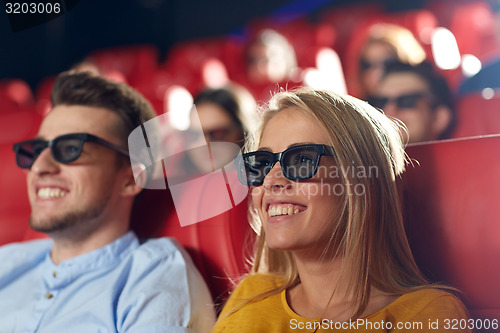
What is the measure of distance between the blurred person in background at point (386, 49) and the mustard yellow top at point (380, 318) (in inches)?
29.5

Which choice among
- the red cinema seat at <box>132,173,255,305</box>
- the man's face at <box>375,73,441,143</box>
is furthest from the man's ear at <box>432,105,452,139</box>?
the red cinema seat at <box>132,173,255,305</box>

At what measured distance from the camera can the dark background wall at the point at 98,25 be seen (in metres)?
0.89

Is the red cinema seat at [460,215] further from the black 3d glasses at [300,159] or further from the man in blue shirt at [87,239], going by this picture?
the man in blue shirt at [87,239]

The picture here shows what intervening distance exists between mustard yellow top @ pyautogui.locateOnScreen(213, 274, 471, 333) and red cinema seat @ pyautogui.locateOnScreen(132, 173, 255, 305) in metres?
0.09

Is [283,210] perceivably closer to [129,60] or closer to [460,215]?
[460,215]

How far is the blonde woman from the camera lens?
0.55m

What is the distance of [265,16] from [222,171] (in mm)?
952

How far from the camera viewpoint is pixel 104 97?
0.82m

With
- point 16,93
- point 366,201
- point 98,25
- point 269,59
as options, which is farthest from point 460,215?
point 269,59

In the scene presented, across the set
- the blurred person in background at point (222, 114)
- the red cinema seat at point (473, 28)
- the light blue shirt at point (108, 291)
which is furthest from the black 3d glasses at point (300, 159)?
the red cinema seat at point (473, 28)

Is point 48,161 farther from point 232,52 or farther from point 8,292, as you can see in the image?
point 232,52

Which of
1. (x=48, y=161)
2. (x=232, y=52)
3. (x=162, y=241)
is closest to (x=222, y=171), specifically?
(x=162, y=241)

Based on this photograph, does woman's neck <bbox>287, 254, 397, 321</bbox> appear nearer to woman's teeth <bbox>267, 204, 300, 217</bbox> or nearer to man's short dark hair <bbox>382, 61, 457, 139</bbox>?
woman's teeth <bbox>267, 204, 300, 217</bbox>

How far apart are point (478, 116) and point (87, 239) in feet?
2.17
